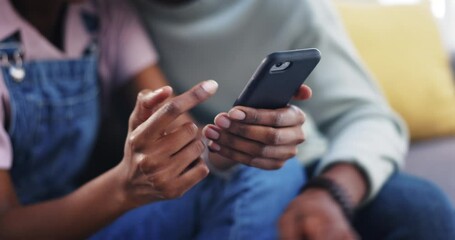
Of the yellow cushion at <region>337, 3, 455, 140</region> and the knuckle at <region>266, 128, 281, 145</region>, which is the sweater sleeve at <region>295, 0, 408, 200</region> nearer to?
the knuckle at <region>266, 128, 281, 145</region>

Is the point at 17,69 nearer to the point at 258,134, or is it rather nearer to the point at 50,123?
the point at 50,123

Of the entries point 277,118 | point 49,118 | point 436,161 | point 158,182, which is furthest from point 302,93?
point 436,161

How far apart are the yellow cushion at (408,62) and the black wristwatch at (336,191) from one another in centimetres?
57

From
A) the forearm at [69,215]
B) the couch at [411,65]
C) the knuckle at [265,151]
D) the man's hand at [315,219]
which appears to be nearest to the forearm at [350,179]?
the man's hand at [315,219]

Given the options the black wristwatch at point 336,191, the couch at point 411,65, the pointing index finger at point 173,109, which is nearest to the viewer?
the pointing index finger at point 173,109

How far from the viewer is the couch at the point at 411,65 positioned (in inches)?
42.1

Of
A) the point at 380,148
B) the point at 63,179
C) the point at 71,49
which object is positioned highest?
the point at 71,49

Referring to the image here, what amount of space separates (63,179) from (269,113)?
0.25m

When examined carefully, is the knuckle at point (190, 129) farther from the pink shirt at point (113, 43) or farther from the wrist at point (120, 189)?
the pink shirt at point (113, 43)

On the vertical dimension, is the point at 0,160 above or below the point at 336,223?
above

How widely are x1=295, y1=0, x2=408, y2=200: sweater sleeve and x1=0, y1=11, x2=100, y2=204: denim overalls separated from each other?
24cm

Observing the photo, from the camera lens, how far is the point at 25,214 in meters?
0.48

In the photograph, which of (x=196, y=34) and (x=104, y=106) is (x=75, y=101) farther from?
(x=196, y=34)

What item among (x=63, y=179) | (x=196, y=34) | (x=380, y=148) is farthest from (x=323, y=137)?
(x=63, y=179)
